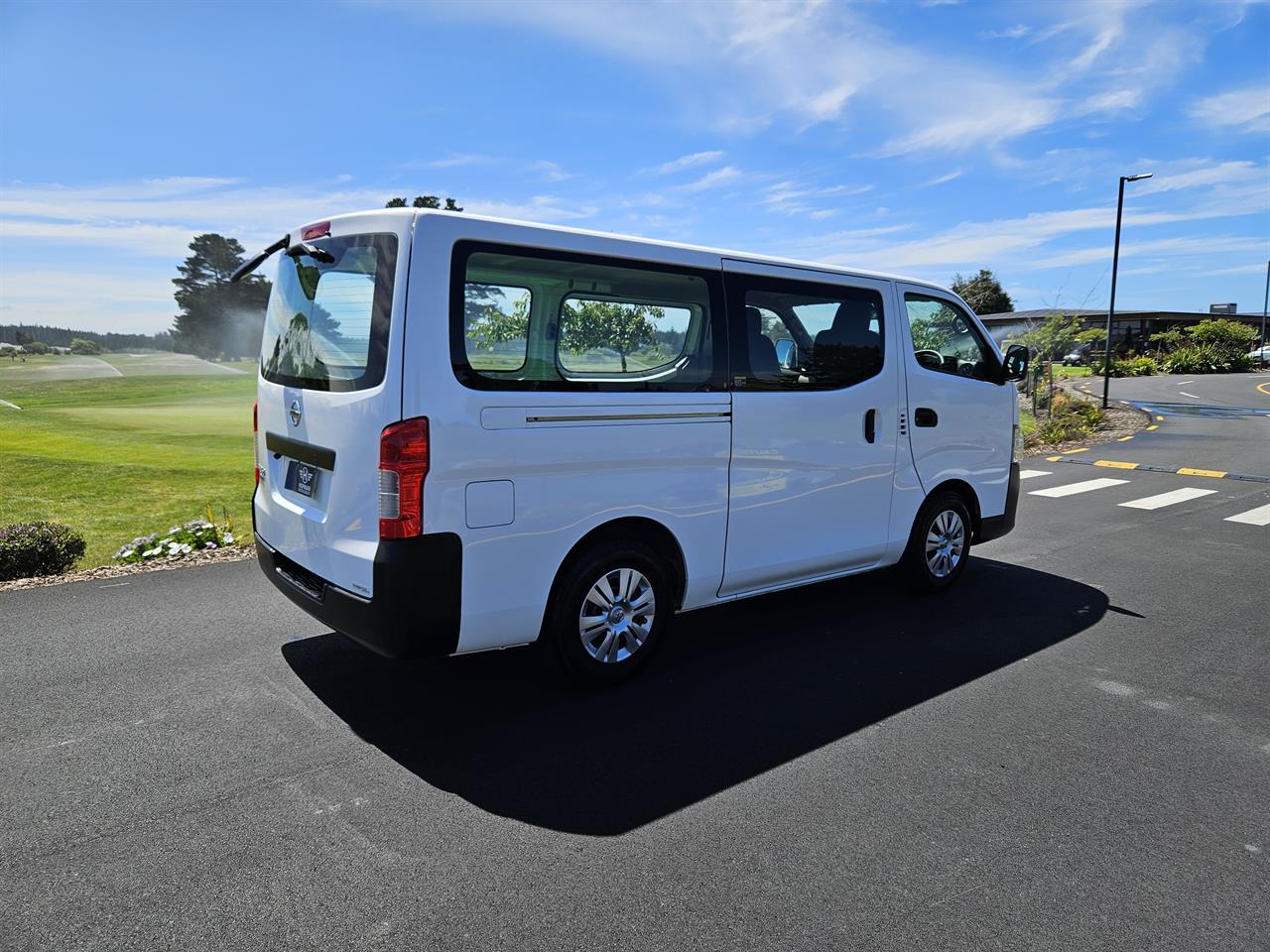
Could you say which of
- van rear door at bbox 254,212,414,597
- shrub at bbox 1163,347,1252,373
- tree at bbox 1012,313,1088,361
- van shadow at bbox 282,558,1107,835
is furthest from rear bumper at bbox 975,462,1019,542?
shrub at bbox 1163,347,1252,373

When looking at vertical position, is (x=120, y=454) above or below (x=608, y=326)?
below

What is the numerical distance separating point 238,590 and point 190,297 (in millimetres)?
35433

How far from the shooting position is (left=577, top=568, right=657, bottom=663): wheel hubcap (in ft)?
12.8

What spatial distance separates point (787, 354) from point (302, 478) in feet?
8.56

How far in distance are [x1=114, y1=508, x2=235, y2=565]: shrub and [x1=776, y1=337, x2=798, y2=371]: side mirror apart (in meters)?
5.26

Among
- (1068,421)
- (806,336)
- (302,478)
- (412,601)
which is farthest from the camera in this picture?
(1068,421)

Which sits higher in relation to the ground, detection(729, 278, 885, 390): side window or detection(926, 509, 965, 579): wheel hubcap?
detection(729, 278, 885, 390): side window

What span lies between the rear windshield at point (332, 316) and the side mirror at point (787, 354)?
2159 millimetres

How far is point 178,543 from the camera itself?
6.99 metres

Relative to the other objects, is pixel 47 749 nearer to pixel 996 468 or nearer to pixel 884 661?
pixel 884 661

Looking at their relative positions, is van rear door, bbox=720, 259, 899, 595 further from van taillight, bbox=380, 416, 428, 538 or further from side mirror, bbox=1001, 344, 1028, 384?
van taillight, bbox=380, 416, 428, 538

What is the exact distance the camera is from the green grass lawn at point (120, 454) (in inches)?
439

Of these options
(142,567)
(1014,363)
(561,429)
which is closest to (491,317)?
(561,429)

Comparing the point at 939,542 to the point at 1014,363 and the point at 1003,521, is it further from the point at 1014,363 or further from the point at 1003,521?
the point at 1014,363
